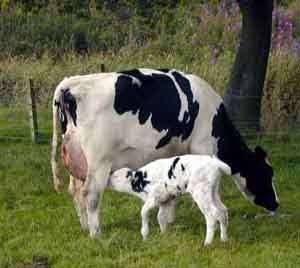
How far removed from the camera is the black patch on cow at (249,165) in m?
8.77

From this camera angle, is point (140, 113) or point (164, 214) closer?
point (164, 214)

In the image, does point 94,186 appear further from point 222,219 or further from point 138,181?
point 222,219

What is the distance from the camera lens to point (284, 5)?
2420 cm

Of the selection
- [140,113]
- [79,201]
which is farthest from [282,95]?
[79,201]

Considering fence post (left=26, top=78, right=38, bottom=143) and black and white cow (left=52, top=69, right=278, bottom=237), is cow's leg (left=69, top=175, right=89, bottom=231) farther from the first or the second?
fence post (left=26, top=78, right=38, bottom=143)

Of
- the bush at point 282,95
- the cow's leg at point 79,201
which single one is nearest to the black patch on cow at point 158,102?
the cow's leg at point 79,201

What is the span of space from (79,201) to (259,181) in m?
1.92

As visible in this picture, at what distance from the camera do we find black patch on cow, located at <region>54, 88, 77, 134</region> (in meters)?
8.16

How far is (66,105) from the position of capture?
27.0 feet

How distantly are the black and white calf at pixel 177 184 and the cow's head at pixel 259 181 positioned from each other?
1.06 m

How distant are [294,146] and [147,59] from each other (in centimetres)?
532

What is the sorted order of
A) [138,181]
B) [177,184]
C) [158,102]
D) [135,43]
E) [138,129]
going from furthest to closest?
[135,43] → [158,102] → [138,129] → [138,181] → [177,184]

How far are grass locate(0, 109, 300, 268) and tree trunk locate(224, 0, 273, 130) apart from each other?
5.73ft

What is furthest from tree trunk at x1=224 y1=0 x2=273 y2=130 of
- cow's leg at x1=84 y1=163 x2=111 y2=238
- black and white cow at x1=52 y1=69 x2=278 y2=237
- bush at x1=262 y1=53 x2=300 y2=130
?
cow's leg at x1=84 y1=163 x2=111 y2=238
